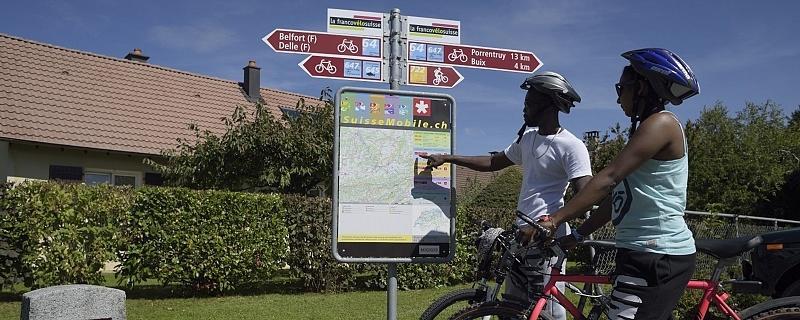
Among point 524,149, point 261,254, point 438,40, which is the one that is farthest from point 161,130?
point 524,149

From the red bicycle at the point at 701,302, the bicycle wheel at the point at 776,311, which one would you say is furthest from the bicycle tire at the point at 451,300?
the bicycle wheel at the point at 776,311

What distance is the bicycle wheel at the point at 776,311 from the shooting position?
3.19m

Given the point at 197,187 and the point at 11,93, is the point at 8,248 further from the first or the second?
the point at 11,93

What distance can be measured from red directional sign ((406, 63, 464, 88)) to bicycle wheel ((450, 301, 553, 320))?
2117 millimetres

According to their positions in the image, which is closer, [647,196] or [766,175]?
[647,196]

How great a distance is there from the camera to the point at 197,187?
14281mm

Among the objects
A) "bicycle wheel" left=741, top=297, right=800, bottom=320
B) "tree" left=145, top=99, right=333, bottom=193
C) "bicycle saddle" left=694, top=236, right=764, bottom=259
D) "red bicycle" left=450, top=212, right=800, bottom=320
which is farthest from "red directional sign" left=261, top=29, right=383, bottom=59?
"tree" left=145, top=99, right=333, bottom=193

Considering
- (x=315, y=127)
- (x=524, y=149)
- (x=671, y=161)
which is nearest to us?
(x=671, y=161)

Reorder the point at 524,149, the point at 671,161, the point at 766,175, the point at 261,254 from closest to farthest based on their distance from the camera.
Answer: the point at 671,161 < the point at 524,149 < the point at 261,254 < the point at 766,175

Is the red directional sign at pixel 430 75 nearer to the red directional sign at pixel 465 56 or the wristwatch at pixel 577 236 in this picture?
the red directional sign at pixel 465 56

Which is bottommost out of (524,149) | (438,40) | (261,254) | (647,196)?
(261,254)

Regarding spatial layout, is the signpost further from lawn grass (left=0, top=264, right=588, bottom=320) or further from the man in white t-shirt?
lawn grass (left=0, top=264, right=588, bottom=320)

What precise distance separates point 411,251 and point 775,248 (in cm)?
373

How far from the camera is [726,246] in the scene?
10.9 ft
